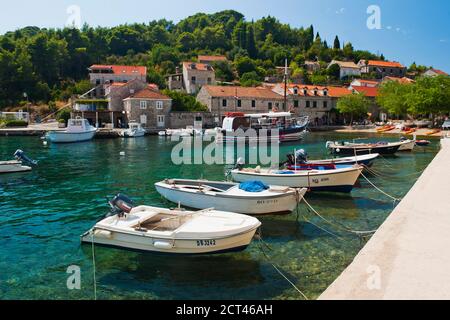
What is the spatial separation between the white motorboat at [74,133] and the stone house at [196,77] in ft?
125

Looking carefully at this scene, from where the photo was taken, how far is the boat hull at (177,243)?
1012 cm

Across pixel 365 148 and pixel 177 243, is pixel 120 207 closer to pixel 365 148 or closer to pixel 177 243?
pixel 177 243

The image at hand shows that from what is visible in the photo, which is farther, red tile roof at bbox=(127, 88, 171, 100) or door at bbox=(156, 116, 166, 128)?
door at bbox=(156, 116, 166, 128)

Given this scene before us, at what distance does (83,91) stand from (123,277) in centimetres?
7637

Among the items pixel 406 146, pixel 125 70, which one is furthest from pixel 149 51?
pixel 406 146

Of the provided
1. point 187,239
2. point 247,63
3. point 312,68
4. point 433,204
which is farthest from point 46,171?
point 312,68

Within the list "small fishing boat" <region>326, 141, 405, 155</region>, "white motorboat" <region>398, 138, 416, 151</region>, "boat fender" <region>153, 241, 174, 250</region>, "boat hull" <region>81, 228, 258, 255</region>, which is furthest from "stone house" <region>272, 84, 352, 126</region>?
"boat fender" <region>153, 241, 174, 250</region>

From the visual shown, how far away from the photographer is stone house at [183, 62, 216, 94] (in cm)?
8756

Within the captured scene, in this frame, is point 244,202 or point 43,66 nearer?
point 244,202

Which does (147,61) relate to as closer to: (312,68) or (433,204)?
(312,68)

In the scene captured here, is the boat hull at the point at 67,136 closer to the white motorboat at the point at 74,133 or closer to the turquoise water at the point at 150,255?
the white motorboat at the point at 74,133

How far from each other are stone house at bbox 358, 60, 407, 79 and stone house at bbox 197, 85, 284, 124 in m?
65.0

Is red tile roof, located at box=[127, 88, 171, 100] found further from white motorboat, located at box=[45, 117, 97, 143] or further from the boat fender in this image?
the boat fender

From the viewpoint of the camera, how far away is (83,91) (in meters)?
79.3
